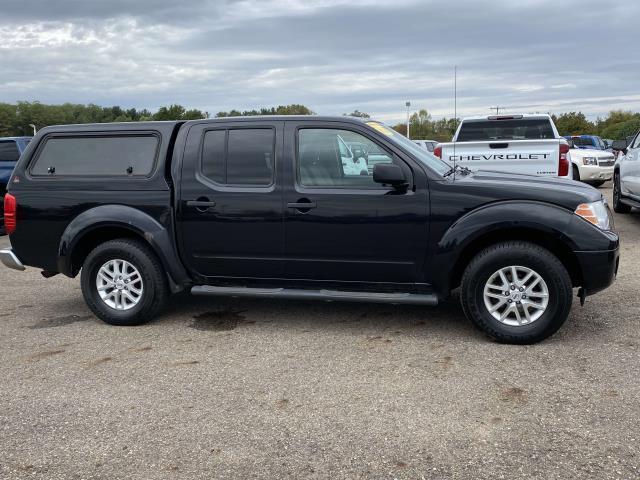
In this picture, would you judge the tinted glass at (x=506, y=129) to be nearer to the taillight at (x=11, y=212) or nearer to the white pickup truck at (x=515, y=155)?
the white pickup truck at (x=515, y=155)

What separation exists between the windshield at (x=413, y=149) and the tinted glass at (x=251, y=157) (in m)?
0.89

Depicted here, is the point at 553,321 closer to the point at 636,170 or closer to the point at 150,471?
the point at 150,471

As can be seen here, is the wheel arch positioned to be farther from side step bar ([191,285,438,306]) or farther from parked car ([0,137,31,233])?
parked car ([0,137,31,233])

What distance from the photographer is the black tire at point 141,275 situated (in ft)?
17.5

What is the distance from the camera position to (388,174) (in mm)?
4660

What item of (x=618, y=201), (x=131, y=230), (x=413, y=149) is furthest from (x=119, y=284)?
(x=618, y=201)

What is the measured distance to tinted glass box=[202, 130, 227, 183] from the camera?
5.20 meters

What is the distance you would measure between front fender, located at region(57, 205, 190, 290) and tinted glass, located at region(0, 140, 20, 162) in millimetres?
6938

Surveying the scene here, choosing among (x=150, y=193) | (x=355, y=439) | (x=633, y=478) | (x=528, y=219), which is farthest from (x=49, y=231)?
(x=633, y=478)

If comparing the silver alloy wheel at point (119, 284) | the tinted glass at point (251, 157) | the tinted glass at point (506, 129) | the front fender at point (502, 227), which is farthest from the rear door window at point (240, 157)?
the tinted glass at point (506, 129)

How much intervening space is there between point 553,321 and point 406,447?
197 centimetres

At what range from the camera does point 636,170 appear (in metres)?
9.98

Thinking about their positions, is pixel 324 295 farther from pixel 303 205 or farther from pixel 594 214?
pixel 594 214

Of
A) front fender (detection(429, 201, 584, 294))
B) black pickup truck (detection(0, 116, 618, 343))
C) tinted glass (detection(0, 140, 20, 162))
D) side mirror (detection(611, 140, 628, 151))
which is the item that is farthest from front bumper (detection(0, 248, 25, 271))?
side mirror (detection(611, 140, 628, 151))
